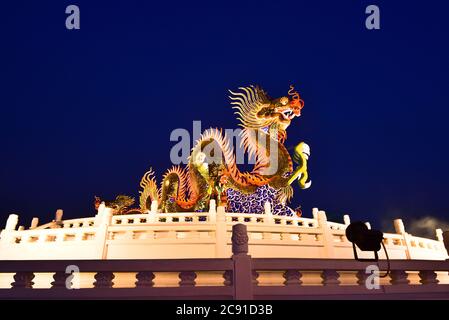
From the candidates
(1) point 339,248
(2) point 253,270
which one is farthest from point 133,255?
(1) point 339,248

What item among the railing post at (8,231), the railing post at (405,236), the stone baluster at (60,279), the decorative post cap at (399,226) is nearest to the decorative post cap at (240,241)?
the stone baluster at (60,279)

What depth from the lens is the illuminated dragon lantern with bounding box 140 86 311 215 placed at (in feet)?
40.9

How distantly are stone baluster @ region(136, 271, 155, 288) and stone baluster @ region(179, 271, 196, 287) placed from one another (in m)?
0.37

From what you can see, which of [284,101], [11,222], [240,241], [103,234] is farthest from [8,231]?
[284,101]

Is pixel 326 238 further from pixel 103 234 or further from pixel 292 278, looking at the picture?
pixel 103 234

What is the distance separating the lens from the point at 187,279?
11.4 ft

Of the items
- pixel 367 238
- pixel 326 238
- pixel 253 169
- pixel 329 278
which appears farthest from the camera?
pixel 253 169

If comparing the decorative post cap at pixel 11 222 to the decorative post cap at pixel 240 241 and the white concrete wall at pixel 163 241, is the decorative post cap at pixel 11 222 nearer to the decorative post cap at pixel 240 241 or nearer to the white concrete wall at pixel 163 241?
the white concrete wall at pixel 163 241

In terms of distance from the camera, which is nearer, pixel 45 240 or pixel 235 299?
pixel 235 299

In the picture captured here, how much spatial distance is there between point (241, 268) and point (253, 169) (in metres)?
9.53

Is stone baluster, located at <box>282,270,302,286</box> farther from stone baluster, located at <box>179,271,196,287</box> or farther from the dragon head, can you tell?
the dragon head
